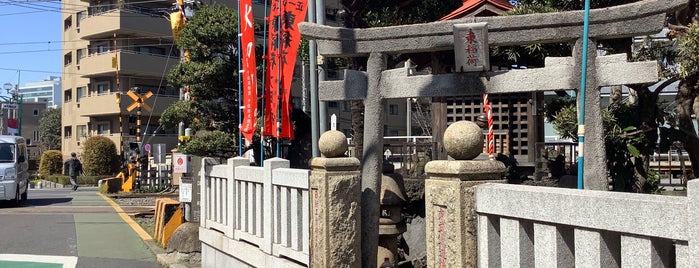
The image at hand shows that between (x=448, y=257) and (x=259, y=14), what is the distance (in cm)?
3621

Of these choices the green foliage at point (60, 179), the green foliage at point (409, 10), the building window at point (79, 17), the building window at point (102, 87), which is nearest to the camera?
the green foliage at point (409, 10)

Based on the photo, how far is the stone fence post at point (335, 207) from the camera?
19.5 ft

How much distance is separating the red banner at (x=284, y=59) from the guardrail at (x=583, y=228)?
267 inches

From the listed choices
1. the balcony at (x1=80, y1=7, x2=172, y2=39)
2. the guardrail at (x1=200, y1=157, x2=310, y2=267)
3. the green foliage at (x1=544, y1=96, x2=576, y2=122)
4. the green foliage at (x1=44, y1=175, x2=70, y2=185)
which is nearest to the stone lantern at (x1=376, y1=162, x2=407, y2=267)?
the guardrail at (x1=200, y1=157, x2=310, y2=267)

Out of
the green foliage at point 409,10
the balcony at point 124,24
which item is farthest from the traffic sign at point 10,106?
the green foliage at point 409,10

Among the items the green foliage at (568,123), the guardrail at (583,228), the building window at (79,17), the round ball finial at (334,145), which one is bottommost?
the guardrail at (583,228)

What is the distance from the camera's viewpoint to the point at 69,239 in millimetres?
13086

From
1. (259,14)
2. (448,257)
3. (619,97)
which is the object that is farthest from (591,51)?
(259,14)

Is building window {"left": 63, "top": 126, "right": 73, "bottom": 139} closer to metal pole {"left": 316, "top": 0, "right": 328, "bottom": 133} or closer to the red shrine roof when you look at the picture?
Result: metal pole {"left": 316, "top": 0, "right": 328, "bottom": 133}

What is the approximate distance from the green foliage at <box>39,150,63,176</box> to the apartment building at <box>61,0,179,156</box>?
250 cm

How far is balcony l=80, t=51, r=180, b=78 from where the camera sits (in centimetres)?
4169

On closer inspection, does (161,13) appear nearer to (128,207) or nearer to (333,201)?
(128,207)

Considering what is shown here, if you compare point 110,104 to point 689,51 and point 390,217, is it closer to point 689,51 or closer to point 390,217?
point 390,217

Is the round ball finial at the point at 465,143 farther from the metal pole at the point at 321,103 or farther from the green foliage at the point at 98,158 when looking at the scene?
the green foliage at the point at 98,158
